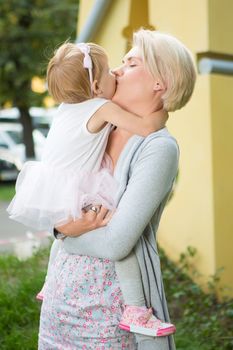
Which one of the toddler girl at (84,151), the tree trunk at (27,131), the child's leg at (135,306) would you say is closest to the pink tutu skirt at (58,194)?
the toddler girl at (84,151)

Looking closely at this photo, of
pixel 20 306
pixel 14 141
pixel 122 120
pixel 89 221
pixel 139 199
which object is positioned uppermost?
pixel 122 120

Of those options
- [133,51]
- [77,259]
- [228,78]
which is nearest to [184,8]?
[228,78]

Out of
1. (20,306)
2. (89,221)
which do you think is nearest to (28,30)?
(20,306)

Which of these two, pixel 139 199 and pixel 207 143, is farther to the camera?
pixel 207 143

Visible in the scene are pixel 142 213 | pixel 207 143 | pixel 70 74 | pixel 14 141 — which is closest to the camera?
pixel 142 213

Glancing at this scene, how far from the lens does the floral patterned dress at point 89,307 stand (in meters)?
2.08

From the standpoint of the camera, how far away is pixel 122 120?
80.2 inches

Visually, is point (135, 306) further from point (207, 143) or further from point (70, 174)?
point (207, 143)

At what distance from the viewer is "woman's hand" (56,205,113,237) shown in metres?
2.05

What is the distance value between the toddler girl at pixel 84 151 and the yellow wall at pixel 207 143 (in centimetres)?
263

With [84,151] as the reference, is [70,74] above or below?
above

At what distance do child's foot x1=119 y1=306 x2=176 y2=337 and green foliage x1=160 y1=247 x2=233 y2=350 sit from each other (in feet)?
6.38

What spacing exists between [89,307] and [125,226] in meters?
0.34

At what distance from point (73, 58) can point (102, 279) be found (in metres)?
0.77
